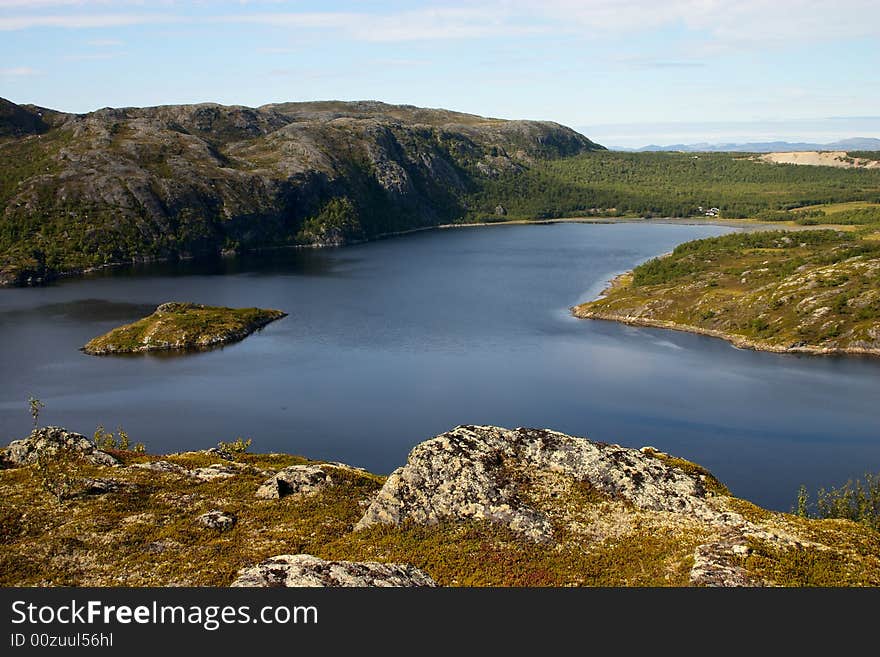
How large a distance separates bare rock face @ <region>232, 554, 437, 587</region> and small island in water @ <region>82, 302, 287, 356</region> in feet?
488

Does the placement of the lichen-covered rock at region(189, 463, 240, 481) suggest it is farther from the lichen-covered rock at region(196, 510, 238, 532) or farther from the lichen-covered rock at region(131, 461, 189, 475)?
the lichen-covered rock at region(196, 510, 238, 532)

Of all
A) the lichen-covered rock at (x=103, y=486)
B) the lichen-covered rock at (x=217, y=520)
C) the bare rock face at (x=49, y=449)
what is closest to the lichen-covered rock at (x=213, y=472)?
the lichen-covered rock at (x=103, y=486)

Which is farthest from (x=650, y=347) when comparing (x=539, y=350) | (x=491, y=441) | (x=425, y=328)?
(x=491, y=441)

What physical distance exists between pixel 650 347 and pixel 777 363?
2883 cm

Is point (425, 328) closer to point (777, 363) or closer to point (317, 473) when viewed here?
point (777, 363)

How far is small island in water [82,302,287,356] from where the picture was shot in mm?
170625

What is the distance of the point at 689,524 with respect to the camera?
43781mm

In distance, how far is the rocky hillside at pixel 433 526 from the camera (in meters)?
36.8

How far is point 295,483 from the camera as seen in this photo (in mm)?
51438

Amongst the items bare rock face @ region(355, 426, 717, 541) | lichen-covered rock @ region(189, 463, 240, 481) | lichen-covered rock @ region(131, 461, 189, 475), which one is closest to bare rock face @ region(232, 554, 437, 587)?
bare rock face @ region(355, 426, 717, 541)

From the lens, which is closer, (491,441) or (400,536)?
(400,536)

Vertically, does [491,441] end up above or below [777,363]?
above

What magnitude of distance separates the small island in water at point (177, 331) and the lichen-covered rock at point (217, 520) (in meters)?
137

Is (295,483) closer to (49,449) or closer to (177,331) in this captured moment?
(49,449)
